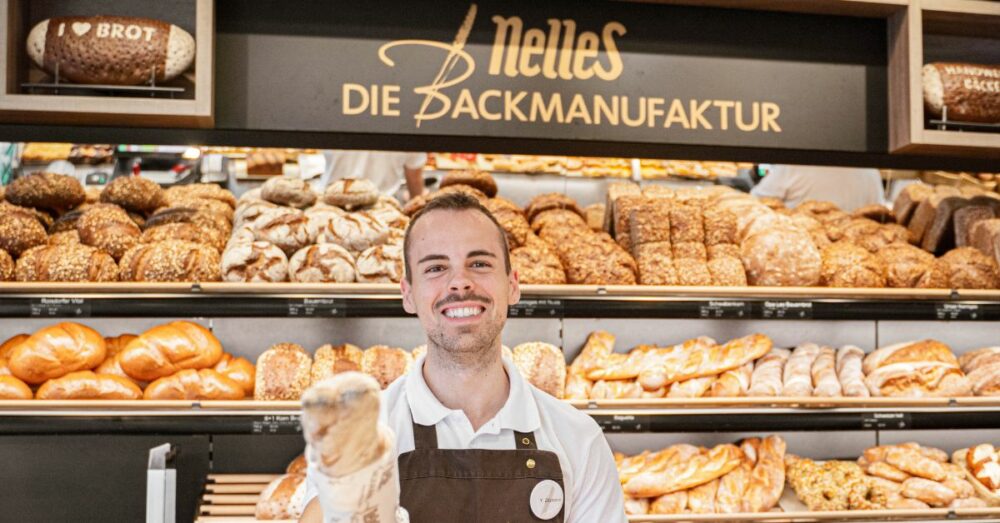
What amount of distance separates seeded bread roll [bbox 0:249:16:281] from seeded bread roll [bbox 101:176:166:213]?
0.43 meters

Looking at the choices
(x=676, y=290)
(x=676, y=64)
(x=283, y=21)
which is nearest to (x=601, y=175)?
(x=676, y=64)

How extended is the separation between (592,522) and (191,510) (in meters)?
2.00

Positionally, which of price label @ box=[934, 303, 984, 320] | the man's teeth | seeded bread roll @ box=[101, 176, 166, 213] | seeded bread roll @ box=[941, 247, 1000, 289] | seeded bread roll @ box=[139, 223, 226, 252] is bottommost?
price label @ box=[934, 303, 984, 320]

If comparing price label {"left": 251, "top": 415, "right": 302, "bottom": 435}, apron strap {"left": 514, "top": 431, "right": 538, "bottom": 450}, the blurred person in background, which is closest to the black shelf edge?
price label {"left": 251, "top": 415, "right": 302, "bottom": 435}

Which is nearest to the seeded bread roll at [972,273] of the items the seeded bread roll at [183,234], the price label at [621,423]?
the price label at [621,423]

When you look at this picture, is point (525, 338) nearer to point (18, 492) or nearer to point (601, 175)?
point (601, 175)

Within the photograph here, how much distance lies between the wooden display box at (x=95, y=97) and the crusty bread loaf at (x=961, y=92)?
8.32 ft

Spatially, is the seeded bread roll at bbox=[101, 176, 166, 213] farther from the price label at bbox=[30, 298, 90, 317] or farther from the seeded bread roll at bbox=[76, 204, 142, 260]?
the price label at bbox=[30, 298, 90, 317]

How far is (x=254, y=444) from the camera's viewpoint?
3234 millimetres

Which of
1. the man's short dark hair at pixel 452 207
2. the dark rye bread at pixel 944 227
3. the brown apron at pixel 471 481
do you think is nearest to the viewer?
the brown apron at pixel 471 481

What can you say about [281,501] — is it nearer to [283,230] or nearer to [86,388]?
[86,388]

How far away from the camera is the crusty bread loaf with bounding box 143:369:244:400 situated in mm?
2750

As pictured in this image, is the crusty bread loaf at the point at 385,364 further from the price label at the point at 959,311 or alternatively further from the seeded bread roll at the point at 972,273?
the seeded bread roll at the point at 972,273

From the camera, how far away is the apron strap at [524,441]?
1.69 m
